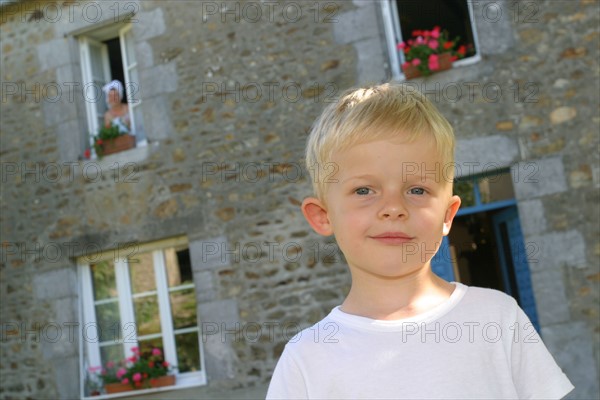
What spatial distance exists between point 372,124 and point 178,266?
6009 mm

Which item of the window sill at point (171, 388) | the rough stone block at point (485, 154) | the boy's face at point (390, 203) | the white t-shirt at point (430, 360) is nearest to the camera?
the white t-shirt at point (430, 360)

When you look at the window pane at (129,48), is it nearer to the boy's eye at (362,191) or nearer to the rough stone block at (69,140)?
the rough stone block at (69,140)

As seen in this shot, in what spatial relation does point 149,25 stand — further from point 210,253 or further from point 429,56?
point 429,56

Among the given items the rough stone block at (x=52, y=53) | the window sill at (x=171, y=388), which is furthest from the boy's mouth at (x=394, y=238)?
the rough stone block at (x=52, y=53)

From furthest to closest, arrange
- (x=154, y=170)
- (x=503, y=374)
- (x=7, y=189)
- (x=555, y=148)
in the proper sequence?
(x=7, y=189) → (x=154, y=170) → (x=555, y=148) → (x=503, y=374)

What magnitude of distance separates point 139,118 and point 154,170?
72cm

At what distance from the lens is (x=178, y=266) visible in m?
7.59

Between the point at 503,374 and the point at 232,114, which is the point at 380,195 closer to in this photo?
the point at 503,374

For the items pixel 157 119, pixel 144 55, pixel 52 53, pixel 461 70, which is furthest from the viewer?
pixel 52 53

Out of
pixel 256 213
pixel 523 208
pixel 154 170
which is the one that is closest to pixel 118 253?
pixel 154 170

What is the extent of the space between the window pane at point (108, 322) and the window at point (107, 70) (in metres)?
1.58

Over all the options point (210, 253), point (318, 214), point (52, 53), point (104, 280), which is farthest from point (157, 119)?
point (318, 214)

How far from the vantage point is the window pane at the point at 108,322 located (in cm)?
784

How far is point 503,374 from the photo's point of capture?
64.5 inches
